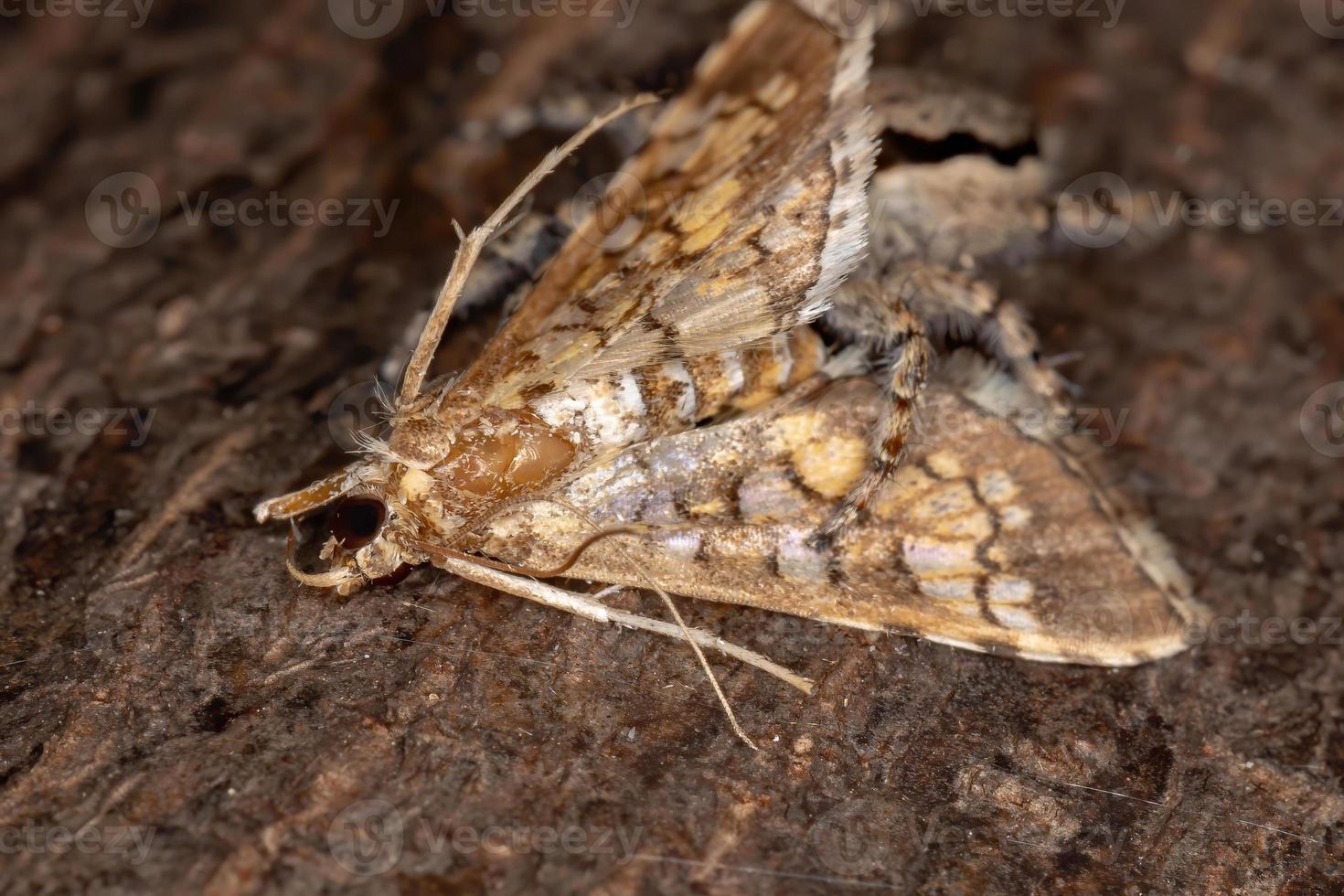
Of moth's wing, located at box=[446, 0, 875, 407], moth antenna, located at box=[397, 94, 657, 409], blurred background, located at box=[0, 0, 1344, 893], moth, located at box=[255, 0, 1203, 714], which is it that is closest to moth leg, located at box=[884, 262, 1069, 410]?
moth, located at box=[255, 0, 1203, 714]

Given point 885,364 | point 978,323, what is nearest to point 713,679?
point 885,364

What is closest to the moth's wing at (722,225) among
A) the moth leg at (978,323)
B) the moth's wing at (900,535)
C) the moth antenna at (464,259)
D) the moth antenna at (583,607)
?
the moth antenna at (464,259)

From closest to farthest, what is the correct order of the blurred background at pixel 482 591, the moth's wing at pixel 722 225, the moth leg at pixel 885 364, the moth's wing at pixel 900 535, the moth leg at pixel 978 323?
the blurred background at pixel 482 591 → the moth's wing at pixel 722 225 → the moth's wing at pixel 900 535 → the moth leg at pixel 885 364 → the moth leg at pixel 978 323

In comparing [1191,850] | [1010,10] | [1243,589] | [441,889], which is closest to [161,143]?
[441,889]

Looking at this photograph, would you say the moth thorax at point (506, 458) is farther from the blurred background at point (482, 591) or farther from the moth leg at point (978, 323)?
the moth leg at point (978, 323)

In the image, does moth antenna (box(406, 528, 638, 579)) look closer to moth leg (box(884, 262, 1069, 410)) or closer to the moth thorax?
the moth thorax

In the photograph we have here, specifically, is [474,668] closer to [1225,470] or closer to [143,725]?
[143,725]

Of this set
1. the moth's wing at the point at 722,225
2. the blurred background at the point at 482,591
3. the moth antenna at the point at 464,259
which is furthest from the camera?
the moth antenna at the point at 464,259

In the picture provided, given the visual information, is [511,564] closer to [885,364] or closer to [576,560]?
[576,560]
